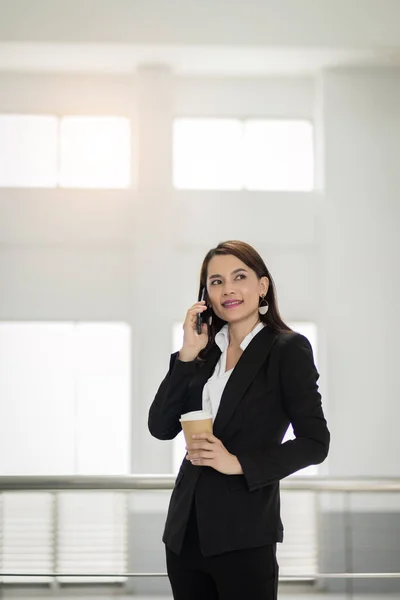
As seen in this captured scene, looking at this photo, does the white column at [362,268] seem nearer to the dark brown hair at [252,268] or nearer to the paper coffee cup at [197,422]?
the dark brown hair at [252,268]

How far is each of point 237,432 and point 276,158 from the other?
4.82 meters

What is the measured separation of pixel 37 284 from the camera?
19.7ft

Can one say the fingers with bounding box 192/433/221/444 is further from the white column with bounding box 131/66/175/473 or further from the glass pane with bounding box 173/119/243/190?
the glass pane with bounding box 173/119/243/190

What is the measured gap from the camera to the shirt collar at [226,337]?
1963mm

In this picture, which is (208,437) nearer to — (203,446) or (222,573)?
(203,446)

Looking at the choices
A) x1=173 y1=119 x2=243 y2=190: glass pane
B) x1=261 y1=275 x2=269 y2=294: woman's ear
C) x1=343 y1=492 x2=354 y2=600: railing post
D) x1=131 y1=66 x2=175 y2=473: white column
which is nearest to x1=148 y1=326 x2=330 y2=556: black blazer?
x1=261 y1=275 x2=269 y2=294: woman's ear

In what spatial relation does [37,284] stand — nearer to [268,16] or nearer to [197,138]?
[197,138]

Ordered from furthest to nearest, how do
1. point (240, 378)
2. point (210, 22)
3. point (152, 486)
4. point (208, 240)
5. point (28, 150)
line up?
point (28, 150)
point (208, 240)
point (210, 22)
point (152, 486)
point (240, 378)

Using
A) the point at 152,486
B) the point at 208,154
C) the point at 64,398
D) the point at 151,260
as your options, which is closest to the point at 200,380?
the point at 152,486

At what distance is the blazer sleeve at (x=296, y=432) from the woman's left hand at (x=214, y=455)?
24 millimetres

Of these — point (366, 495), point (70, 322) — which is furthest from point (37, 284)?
point (366, 495)

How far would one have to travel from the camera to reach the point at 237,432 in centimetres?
184

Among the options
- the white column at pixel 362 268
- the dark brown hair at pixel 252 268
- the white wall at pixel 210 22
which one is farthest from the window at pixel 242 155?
the dark brown hair at pixel 252 268

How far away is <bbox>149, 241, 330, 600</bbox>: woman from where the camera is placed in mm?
1758
